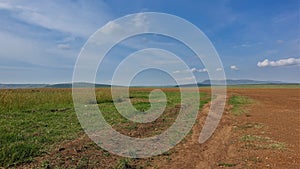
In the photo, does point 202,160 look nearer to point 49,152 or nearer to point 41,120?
point 49,152

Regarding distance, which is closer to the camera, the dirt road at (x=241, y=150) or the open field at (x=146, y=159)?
the open field at (x=146, y=159)

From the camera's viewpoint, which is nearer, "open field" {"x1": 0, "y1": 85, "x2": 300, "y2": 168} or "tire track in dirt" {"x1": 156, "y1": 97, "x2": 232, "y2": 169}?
"open field" {"x1": 0, "y1": 85, "x2": 300, "y2": 168}

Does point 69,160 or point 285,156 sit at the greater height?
point 69,160

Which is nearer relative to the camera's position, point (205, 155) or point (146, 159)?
point (146, 159)

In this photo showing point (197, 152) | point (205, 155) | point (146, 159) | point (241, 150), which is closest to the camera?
point (146, 159)

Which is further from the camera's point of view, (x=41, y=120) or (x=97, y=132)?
(x=41, y=120)

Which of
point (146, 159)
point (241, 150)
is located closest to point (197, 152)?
point (241, 150)

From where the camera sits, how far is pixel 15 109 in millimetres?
14750

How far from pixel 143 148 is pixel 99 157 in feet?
5.32

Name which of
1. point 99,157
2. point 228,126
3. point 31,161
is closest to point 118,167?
point 99,157

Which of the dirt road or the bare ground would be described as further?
the dirt road

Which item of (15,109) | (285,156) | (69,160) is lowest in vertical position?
(285,156)

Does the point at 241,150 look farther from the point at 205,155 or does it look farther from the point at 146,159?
the point at 146,159

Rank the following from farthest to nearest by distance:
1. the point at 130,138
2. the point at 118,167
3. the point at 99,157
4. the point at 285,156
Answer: the point at 130,138 → the point at 285,156 → the point at 99,157 → the point at 118,167
